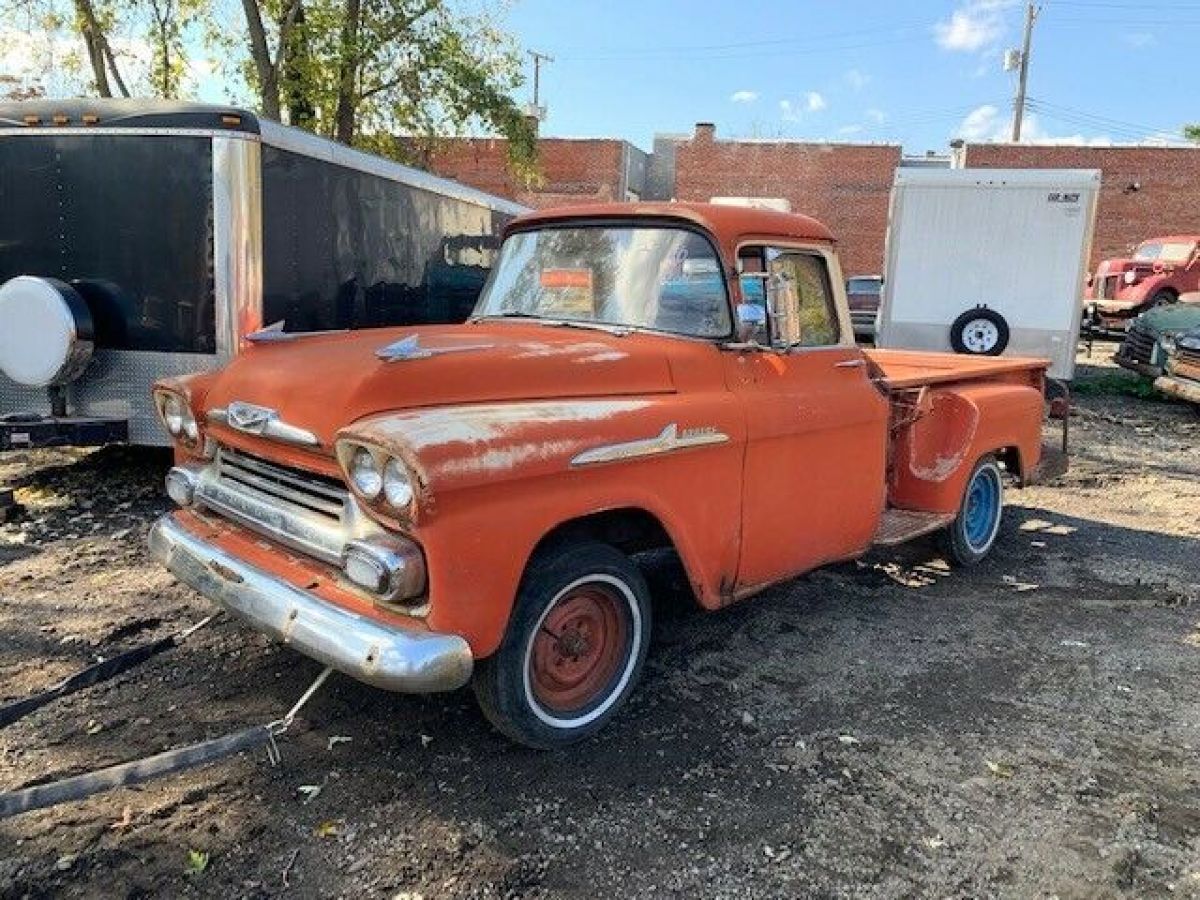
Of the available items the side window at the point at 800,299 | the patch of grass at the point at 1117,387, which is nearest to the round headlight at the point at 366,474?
the side window at the point at 800,299

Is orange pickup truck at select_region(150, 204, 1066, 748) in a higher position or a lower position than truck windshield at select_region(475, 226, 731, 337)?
lower

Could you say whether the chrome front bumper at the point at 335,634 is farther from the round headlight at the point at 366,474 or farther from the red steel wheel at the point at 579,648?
the red steel wheel at the point at 579,648

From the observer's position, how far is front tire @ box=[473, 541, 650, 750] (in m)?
3.12

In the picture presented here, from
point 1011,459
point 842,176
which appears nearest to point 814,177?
point 842,176

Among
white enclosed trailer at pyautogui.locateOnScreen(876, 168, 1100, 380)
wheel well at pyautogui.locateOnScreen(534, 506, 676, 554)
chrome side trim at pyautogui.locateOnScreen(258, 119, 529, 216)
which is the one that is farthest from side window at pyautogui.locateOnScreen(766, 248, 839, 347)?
white enclosed trailer at pyautogui.locateOnScreen(876, 168, 1100, 380)

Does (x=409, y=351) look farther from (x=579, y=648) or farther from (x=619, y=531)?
(x=579, y=648)

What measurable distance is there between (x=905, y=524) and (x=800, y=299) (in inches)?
59.6

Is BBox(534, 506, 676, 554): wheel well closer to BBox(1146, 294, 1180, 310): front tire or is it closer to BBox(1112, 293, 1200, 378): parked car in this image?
BBox(1112, 293, 1200, 378): parked car

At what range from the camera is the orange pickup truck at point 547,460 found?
283 centimetres

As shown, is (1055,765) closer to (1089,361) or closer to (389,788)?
(389,788)

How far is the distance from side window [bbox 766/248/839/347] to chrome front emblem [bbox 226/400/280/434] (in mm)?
2112

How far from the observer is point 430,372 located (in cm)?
320

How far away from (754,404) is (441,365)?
4.45ft

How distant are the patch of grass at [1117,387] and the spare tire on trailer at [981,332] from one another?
3.01 meters
